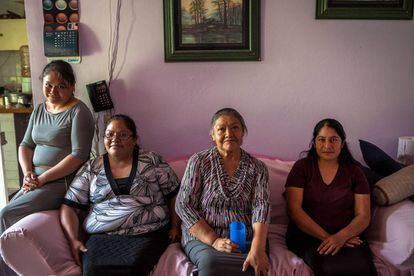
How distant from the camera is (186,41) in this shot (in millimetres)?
2234

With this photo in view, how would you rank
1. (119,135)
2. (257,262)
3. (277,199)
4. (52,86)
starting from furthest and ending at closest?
(277,199)
(52,86)
(119,135)
(257,262)

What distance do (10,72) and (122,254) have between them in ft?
9.50

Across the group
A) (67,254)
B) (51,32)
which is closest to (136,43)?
(51,32)

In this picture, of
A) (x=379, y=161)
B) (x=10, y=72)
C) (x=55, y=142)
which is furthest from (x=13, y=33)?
(x=379, y=161)

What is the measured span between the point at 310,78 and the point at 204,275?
4.55ft

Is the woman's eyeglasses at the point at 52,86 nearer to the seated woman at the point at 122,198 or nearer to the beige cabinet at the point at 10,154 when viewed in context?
the seated woman at the point at 122,198

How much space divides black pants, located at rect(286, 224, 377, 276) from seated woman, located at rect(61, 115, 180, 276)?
0.64 m

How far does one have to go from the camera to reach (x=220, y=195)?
1733 millimetres

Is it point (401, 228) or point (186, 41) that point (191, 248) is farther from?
point (186, 41)

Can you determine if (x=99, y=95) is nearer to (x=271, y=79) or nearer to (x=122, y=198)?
(x=122, y=198)

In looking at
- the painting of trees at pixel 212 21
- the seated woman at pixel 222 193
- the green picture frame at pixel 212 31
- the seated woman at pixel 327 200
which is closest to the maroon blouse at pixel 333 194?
the seated woman at pixel 327 200

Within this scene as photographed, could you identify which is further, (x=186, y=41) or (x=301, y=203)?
(x=186, y=41)

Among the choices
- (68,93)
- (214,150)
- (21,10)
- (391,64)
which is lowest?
(214,150)

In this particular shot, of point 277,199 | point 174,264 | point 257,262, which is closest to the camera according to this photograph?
point 257,262
